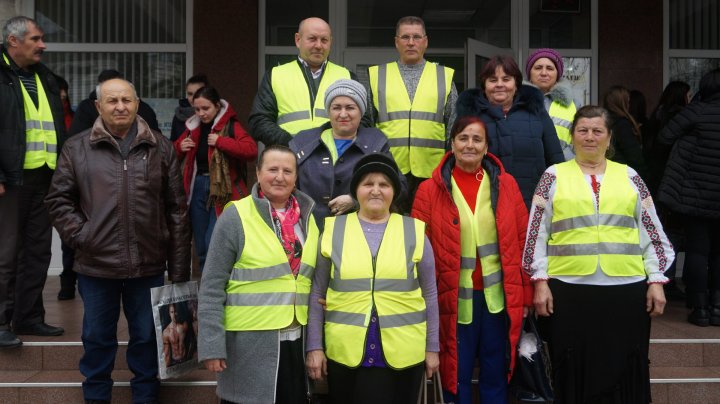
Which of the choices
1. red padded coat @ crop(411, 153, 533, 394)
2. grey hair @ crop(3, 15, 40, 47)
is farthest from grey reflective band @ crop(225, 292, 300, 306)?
grey hair @ crop(3, 15, 40, 47)

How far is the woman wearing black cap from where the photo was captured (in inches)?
126

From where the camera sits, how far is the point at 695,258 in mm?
5270

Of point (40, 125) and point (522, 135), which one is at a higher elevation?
point (40, 125)

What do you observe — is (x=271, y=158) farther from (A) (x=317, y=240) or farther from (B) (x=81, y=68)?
(B) (x=81, y=68)

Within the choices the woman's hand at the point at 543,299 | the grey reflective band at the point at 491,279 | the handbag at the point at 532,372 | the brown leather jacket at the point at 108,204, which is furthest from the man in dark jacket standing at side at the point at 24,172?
the woman's hand at the point at 543,299

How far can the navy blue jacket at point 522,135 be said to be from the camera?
4129 mm

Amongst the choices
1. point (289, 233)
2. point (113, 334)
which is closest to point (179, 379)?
point (113, 334)

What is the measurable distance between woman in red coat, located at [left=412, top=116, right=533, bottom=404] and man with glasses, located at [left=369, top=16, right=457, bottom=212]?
0.77 m

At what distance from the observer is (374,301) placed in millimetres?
3217

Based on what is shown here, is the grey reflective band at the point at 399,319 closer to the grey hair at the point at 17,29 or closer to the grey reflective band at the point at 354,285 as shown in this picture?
the grey reflective band at the point at 354,285

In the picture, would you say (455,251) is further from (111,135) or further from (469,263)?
(111,135)

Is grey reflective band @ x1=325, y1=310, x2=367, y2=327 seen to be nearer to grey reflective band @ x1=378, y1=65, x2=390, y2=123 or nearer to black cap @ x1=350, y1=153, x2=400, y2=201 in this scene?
black cap @ x1=350, y1=153, x2=400, y2=201

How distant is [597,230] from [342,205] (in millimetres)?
1316

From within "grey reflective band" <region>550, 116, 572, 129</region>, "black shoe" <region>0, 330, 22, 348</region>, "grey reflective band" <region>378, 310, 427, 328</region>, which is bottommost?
"black shoe" <region>0, 330, 22, 348</region>
